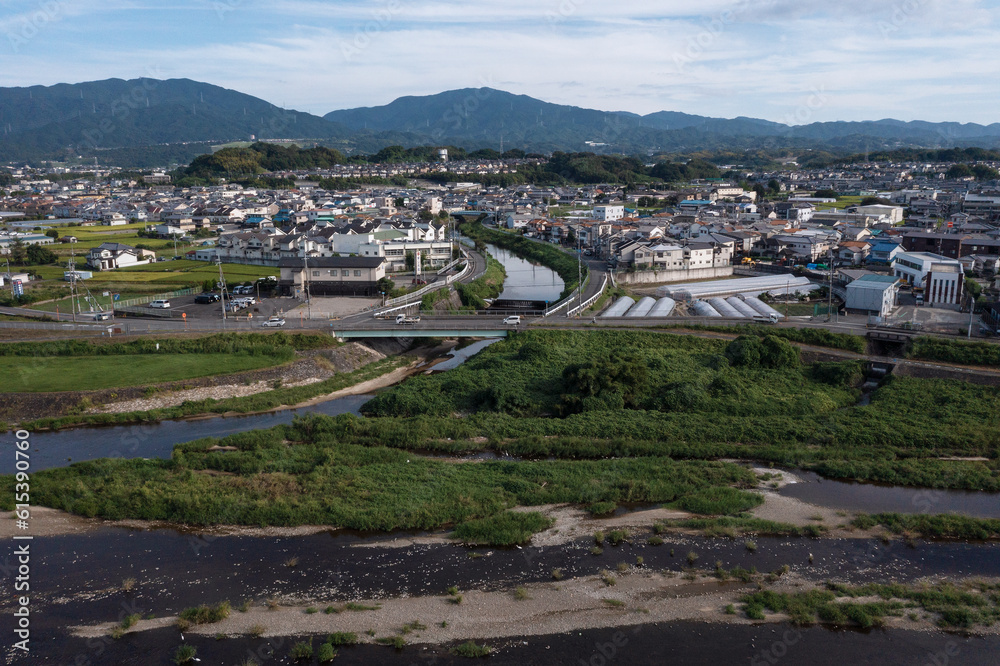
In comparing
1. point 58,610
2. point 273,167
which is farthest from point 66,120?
point 58,610

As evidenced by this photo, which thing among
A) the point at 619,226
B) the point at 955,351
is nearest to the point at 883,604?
the point at 955,351

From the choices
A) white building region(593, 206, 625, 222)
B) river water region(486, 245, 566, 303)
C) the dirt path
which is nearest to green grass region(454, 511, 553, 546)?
the dirt path

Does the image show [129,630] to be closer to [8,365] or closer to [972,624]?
[972,624]

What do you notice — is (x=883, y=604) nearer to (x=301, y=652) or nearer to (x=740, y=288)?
(x=301, y=652)

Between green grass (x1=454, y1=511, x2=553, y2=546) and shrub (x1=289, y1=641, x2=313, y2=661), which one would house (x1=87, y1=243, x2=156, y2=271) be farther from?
shrub (x1=289, y1=641, x2=313, y2=661)

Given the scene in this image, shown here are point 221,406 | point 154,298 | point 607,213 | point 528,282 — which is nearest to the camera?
A: point 221,406

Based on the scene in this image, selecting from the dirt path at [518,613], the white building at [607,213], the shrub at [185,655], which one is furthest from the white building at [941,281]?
the white building at [607,213]
